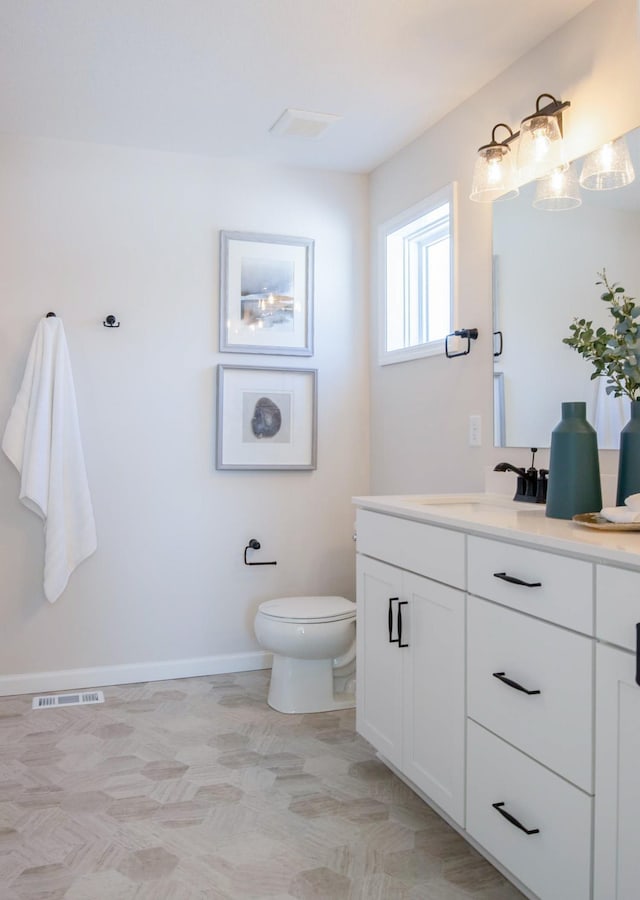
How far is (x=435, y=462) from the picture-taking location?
3.07m

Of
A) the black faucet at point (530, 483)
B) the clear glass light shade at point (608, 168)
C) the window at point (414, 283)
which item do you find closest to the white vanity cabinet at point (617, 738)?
the black faucet at point (530, 483)

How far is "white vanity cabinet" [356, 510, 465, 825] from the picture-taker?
6.19 feet

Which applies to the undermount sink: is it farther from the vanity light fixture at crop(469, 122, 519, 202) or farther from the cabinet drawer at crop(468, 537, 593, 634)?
the vanity light fixture at crop(469, 122, 519, 202)

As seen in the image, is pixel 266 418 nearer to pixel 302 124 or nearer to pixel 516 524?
pixel 302 124

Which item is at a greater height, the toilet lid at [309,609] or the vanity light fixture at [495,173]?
the vanity light fixture at [495,173]

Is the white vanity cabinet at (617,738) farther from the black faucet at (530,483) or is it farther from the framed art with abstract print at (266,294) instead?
the framed art with abstract print at (266,294)

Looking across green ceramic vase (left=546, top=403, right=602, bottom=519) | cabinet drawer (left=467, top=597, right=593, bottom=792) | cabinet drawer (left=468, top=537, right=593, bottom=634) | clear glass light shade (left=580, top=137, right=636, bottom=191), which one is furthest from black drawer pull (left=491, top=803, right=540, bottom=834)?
clear glass light shade (left=580, top=137, right=636, bottom=191)

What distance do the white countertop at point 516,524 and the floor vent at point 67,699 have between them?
4.85 ft

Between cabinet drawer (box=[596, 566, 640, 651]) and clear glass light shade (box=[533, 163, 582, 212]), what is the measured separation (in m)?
1.30

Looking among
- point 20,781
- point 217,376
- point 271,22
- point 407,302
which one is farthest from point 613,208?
point 20,781

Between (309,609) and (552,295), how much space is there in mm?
1485

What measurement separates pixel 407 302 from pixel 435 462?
83cm

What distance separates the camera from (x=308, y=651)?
2.89 meters

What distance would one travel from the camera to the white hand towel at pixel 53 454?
3045 millimetres
